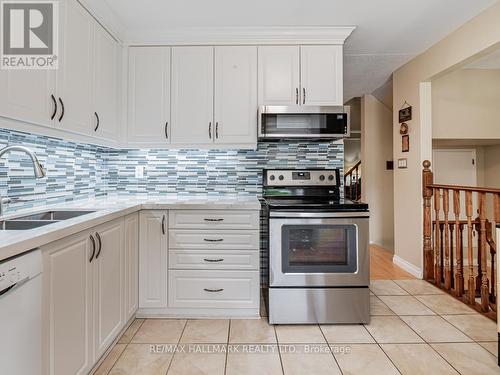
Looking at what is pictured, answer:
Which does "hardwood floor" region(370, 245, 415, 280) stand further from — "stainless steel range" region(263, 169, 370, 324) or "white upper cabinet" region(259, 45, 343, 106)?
"white upper cabinet" region(259, 45, 343, 106)

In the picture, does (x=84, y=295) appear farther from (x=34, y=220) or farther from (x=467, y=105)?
(x=467, y=105)

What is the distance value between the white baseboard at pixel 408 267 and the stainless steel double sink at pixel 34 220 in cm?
328

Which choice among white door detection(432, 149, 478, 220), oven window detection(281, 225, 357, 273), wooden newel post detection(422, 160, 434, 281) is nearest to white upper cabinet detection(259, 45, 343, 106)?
oven window detection(281, 225, 357, 273)

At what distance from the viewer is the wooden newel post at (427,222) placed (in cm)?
317

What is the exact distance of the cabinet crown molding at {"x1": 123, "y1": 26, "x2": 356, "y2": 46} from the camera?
2607 mm

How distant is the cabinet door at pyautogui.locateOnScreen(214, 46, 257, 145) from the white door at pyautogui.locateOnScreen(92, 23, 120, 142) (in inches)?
33.9

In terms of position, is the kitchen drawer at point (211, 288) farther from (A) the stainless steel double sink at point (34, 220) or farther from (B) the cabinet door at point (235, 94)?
(B) the cabinet door at point (235, 94)

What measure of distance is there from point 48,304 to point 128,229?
2.97 feet

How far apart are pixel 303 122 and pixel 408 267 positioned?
7.37ft

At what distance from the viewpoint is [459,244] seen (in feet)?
9.50

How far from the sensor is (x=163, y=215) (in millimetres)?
2307

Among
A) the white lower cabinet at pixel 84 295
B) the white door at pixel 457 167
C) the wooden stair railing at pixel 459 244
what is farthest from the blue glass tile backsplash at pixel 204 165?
the white door at pixel 457 167

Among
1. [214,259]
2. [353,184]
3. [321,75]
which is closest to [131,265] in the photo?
[214,259]

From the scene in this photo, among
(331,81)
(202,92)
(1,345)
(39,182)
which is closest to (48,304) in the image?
(1,345)
